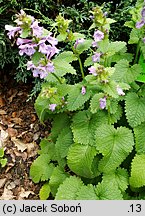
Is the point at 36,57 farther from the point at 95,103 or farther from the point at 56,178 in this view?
the point at 56,178

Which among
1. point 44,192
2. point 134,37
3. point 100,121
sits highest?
point 134,37

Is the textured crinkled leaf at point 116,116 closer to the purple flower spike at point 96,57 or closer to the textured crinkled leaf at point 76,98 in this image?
the textured crinkled leaf at point 76,98

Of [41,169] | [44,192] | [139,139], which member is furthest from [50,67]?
[44,192]

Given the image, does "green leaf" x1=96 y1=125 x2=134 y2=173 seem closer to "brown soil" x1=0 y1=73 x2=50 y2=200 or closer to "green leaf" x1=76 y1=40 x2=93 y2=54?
"green leaf" x1=76 y1=40 x2=93 y2=54

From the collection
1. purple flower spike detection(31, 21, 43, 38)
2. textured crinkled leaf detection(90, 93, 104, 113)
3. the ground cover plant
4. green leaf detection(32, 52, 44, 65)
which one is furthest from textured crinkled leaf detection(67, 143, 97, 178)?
purple flower spike detection(31, 21, 43, 38)

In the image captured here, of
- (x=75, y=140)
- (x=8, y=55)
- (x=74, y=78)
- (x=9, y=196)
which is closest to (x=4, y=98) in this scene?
(x=8, y=55)

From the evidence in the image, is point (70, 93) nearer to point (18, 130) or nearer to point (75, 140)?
point (75, 140)

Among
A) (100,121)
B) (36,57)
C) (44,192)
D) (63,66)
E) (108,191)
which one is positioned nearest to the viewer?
(36,57)
